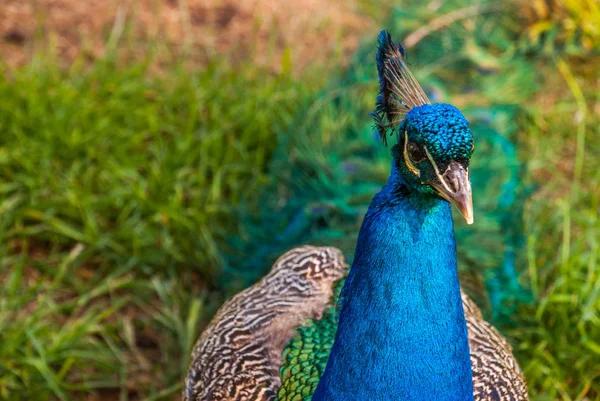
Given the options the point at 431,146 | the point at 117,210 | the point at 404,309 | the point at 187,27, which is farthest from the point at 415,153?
A: the point at 187,27

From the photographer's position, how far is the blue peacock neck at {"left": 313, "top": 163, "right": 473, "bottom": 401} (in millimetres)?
1577

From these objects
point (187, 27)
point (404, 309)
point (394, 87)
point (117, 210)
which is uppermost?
point (187, 27)

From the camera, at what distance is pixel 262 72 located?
396 cm

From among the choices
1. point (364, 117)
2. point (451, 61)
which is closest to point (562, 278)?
point (364, 117)

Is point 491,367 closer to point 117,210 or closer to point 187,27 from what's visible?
point 117,210

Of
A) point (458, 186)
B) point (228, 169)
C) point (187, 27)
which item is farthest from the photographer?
point (187, 27)

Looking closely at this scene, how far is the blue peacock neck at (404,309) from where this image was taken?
62.1 inches

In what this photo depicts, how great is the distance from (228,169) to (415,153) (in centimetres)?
204

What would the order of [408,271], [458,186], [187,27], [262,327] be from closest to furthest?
[458,186] < [408,271] < [262,327] < [187,27]

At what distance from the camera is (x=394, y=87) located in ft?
5.36

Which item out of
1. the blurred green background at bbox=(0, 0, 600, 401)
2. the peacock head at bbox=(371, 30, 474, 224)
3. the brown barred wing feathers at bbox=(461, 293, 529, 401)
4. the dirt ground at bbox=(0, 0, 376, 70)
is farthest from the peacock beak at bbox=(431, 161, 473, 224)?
the dirt ground at bbox=(0, 0, 376, 70)

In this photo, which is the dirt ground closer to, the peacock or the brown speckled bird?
the brown speckled bird

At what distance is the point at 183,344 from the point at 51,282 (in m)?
0.63

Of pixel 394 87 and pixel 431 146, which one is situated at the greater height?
pixel 394 87
